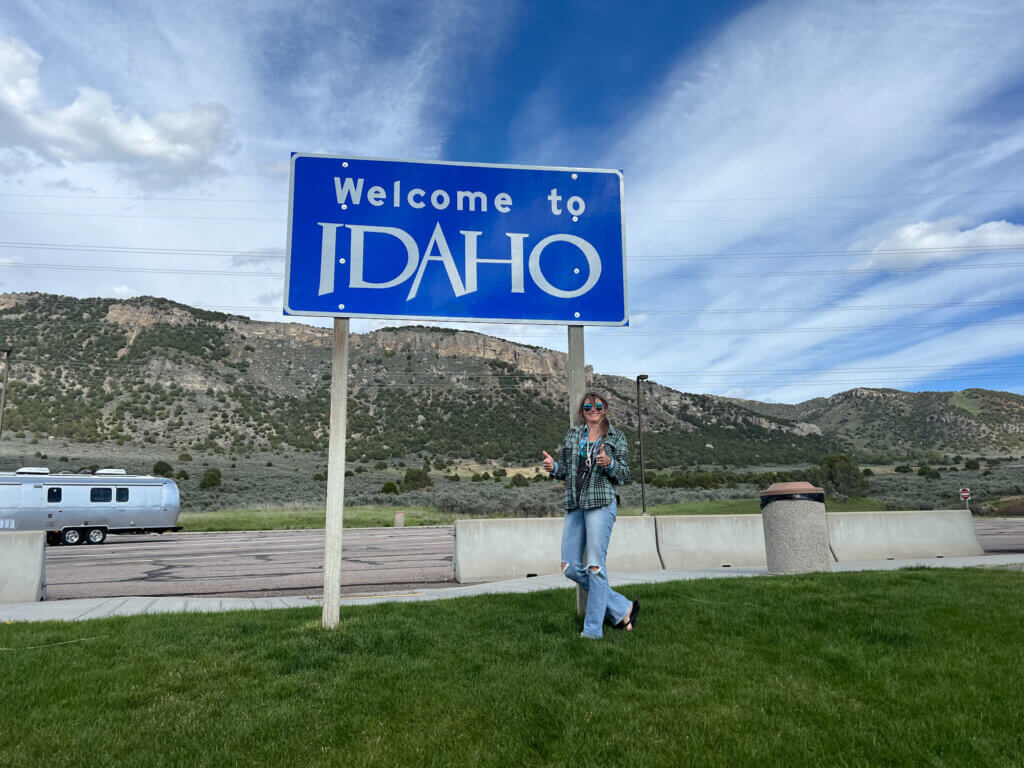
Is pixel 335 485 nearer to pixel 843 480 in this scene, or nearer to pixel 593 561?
pixel 593 561

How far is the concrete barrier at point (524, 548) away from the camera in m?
11.0

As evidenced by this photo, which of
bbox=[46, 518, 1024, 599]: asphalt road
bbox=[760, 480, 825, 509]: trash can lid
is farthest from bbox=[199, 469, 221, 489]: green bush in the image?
bbox=[760, 480, 825, 509]: trash can lid

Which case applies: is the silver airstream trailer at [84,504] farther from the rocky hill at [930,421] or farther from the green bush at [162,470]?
the rocky hill at [930,421]

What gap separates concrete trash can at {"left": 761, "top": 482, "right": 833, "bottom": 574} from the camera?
8.91 metres

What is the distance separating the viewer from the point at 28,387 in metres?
62.8

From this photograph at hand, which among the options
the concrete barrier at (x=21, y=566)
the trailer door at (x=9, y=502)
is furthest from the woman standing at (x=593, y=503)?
the trailer door at (x=9, y=502)

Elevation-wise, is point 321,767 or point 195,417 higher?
point 195,417

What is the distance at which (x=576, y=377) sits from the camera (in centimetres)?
613

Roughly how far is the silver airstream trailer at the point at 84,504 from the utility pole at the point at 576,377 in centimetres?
2257

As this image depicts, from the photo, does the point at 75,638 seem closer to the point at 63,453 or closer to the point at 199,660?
the point at 199,660

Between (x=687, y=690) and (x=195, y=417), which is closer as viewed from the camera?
(x=687, y=690)

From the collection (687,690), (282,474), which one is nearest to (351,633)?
(687,690)

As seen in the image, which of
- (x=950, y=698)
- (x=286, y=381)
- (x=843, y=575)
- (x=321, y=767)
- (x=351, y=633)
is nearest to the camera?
(x=321, y=767)

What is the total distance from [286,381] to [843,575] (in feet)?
258
